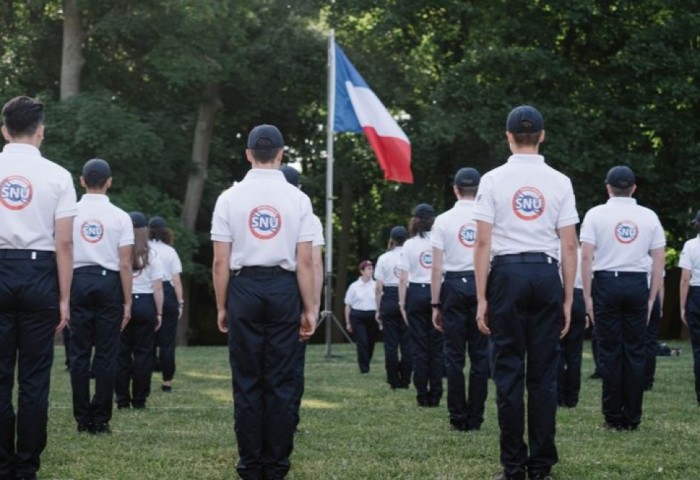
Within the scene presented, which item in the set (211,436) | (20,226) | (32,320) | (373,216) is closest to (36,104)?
(20,226)

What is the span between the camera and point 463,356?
1080 cm

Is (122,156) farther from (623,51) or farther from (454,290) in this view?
(454,290)

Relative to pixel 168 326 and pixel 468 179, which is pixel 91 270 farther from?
pixel 168 326

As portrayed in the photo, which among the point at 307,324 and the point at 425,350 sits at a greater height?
the point at 307,324

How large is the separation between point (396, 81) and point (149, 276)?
2556 cm

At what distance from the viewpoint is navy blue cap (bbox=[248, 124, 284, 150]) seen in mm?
7719

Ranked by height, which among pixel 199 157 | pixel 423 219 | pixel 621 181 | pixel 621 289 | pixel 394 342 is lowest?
pixel 394 342

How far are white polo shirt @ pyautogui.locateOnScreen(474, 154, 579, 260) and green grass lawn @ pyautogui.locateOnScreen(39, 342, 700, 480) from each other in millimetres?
1577

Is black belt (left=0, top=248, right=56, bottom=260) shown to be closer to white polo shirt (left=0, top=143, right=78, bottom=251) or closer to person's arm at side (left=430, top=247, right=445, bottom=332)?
white polo shirt (left=0, top=143, right=78, bottom=251)

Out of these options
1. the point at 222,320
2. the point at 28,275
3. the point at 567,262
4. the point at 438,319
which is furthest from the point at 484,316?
the point at 438,319

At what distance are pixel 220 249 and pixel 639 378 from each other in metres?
4.57

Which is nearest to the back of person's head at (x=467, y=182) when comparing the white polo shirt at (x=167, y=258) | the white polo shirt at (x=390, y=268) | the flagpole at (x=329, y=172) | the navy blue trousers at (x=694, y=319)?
the navy blue trousers at (x=694, y=319)

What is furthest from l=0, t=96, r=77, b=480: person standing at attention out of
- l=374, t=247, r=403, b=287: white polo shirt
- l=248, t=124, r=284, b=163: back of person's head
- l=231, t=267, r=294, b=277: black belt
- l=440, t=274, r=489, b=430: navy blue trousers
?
l=374, t=247, r=403, b=287: white polo shirt

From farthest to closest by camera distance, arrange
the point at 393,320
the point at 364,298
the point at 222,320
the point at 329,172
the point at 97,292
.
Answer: the point at 329,172, the point at 364,298, the point at 393,320, the point at 97,292, the point at 222,320
